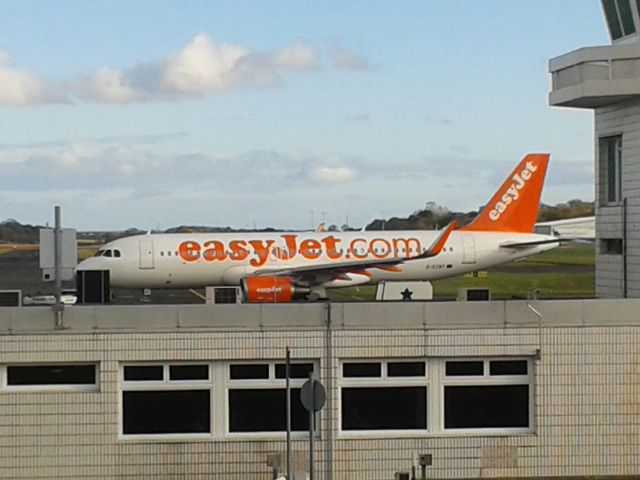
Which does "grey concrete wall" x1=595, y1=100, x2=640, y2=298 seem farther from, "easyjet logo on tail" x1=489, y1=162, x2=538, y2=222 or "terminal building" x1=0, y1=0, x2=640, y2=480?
"easyjet logo on tail" x1=489, y1=162, x2=538, y2=222

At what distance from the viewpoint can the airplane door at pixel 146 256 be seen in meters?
Answer: 42.0

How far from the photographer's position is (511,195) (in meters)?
47.0

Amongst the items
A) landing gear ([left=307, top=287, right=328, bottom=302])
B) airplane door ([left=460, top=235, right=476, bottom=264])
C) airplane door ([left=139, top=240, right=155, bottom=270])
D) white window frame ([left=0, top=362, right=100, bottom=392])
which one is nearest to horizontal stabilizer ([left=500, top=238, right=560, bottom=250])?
airplane door ([left=460, top=235, right=476, bottom=264])

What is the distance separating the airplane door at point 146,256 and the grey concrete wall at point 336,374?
26529 mm

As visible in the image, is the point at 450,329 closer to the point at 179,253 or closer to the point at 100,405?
the point at 100,405

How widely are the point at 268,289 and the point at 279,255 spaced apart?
8573 mm

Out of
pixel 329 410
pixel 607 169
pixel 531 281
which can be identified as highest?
pixel 607 169

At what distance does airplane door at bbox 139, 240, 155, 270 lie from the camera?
42.0 meters

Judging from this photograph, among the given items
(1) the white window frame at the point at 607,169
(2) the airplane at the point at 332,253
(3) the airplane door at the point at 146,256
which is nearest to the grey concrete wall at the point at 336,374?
(1) the white window frame at the point at 607,169

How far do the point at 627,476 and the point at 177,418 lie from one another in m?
5.75

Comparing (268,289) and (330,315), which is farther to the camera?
(268,289)

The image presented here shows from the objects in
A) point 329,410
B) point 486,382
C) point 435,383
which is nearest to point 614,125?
point 486,382

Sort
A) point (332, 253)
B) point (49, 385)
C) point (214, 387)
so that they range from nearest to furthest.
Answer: point (49, 385) < point (214, 387) < point (332, 253)

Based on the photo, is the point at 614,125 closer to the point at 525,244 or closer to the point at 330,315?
the point at 330,315
